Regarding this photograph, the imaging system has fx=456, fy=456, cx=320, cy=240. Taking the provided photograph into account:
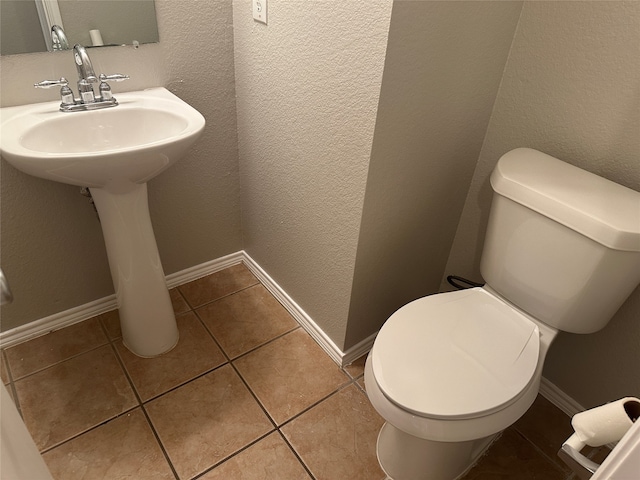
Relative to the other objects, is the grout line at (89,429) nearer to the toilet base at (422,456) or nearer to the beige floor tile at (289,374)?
the beige floor tile at (289,374)

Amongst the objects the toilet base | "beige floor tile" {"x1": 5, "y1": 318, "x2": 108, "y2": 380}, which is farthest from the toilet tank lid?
"beige floor tile" {"x1": 5, "y1": 318, "x2": 108, "y2": 380}

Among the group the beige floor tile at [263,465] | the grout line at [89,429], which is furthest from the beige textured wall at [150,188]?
the beige floor tile at [263,465]

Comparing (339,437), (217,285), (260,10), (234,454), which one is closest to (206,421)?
(234,454)

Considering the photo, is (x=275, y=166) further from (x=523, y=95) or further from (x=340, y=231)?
(x=523, y=95)

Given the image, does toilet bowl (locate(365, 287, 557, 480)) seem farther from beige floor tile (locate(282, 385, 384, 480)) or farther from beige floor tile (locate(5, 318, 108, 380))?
beige floor tile (locate(5, 318, 108, 380))

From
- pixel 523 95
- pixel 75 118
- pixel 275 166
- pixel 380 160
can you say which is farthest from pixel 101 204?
pixel 523 95

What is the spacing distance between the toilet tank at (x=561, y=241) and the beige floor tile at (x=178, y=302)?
116cm

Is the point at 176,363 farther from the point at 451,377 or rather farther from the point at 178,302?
the point at 451,377

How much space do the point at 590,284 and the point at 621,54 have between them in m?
0.56

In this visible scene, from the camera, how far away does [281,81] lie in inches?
54.5

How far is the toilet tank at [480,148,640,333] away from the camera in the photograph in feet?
3.43

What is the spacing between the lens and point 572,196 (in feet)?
3.60

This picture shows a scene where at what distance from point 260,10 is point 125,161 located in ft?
2.06

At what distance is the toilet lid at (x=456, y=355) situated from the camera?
104cm
